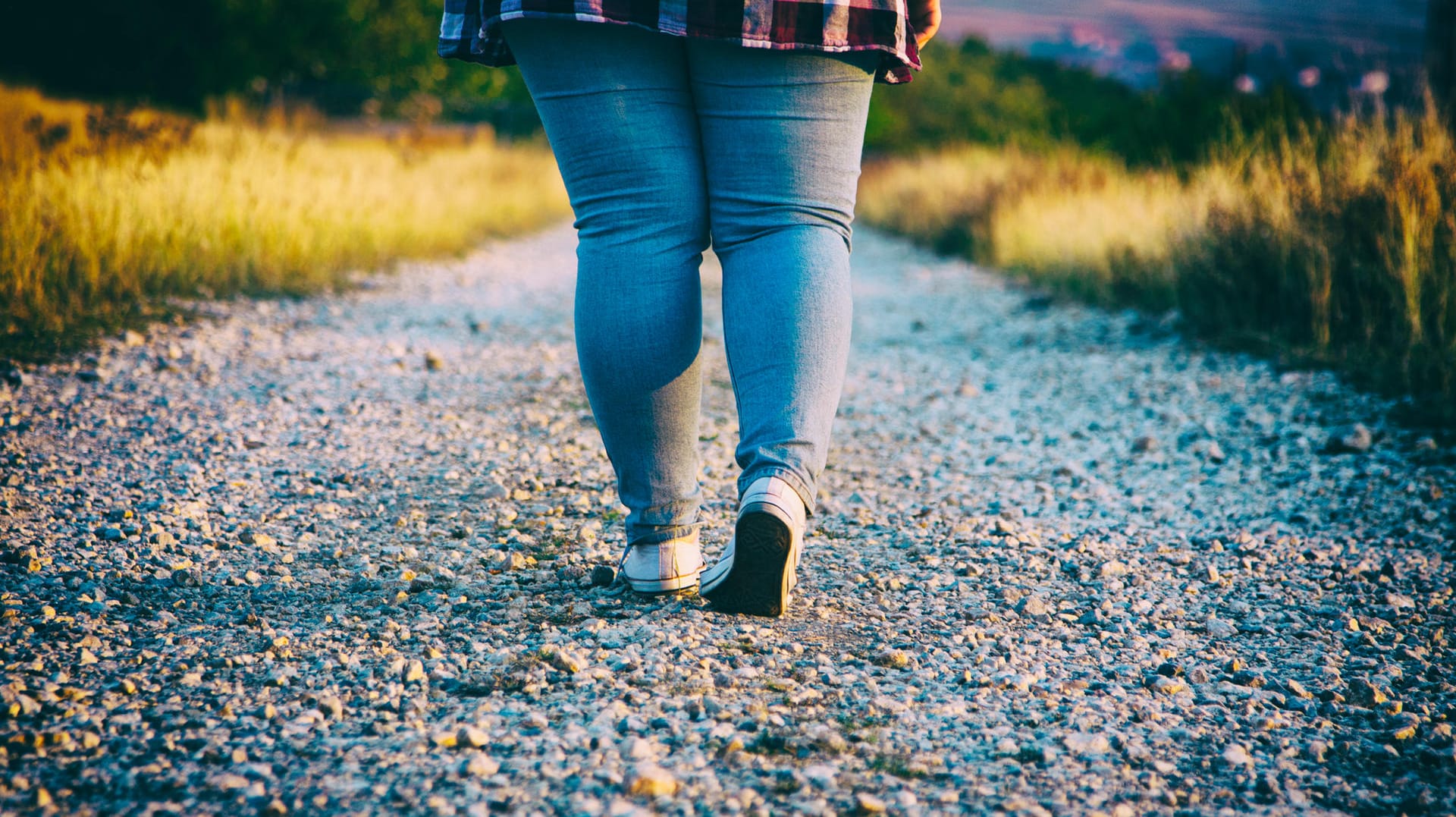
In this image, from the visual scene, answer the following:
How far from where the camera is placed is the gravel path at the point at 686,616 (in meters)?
1.19

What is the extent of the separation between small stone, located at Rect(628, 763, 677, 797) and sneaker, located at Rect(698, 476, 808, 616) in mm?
416

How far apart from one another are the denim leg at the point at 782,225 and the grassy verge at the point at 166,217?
9.13ft

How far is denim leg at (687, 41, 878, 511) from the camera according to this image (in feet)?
4.88

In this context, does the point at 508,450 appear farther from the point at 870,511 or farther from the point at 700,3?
the point at 700,3

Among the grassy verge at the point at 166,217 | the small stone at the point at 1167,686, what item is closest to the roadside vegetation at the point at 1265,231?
the small stone at the point at 1167,686

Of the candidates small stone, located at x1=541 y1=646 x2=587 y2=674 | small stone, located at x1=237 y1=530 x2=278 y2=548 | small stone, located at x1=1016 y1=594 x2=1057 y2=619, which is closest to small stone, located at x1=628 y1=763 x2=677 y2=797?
small stone, located at x1=541 y1=646 x2=587 y2=674

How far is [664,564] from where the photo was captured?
1.67 metres

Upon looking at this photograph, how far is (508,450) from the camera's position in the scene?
8.87 ft

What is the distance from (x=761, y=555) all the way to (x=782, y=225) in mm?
524

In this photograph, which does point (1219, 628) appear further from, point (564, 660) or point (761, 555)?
point (564, 660)

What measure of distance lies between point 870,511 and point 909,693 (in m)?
0.94

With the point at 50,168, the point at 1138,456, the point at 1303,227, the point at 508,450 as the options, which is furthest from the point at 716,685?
the point at 50,168

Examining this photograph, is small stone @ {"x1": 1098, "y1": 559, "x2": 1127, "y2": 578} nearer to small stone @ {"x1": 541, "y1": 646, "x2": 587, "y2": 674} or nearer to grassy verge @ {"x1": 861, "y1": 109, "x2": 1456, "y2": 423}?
small stone @ {"x1": 541, "y1": 646, "x2": 587, "y2": 674}

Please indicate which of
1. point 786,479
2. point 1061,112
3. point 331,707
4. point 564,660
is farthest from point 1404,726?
point 1061,112
